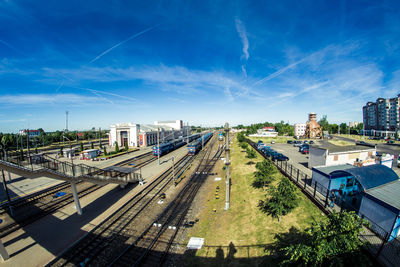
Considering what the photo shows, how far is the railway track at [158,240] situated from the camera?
10.3 meters

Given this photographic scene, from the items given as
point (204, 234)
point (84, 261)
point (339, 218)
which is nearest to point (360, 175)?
point (339, 218)

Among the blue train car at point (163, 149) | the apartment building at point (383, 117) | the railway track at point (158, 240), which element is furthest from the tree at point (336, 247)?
the apartment building at point (383, 117)

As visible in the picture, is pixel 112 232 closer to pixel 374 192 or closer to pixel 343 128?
pixel 374 192

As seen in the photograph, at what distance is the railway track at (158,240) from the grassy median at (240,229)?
1647 mm

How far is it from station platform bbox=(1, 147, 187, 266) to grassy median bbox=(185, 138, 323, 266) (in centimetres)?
895

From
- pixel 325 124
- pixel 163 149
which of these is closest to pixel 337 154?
pixel 163 149

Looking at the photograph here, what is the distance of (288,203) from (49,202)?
24.4 meters

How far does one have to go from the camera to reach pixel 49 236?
40.7 feet

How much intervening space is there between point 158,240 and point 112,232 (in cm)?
407

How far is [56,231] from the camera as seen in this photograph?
12992mm

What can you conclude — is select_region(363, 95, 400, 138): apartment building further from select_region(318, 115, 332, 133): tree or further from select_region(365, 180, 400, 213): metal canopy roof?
select_region(365, 180, 400, 213): metal canopy roof

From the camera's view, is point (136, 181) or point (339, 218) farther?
point (136, 181)

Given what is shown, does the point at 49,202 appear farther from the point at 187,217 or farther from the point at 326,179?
the point at 326,179

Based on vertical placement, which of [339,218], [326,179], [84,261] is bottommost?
[84,261]
